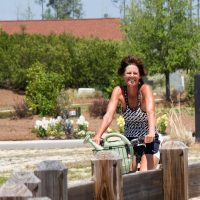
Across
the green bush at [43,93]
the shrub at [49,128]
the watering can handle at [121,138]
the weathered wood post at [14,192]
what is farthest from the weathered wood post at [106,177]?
the green bush at [43,93]

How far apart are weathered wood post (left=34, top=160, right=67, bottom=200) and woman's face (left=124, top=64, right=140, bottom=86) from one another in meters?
2.93

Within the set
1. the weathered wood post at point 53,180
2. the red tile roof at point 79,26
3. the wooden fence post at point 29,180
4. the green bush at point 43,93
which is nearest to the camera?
the wooden fence post at point 29,180

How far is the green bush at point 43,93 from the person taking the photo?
2494 centimetres

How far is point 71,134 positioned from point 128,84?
1227cm

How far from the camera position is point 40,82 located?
25406mm

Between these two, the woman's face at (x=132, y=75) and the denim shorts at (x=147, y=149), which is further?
the woman's face at (x=132, y=75)

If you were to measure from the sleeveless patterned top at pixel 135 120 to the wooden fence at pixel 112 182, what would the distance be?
6.25 ft

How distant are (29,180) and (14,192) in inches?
10.1

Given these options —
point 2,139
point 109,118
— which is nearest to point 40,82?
point 2,139

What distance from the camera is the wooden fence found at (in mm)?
3248

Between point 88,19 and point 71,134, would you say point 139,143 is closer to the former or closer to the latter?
point 71,134

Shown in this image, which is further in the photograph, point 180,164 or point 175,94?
point 175,94

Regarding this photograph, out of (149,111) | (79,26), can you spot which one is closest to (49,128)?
(149,111)

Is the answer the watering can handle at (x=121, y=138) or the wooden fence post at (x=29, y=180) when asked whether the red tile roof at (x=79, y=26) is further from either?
the wooden fence post at (x=29, y=180)
